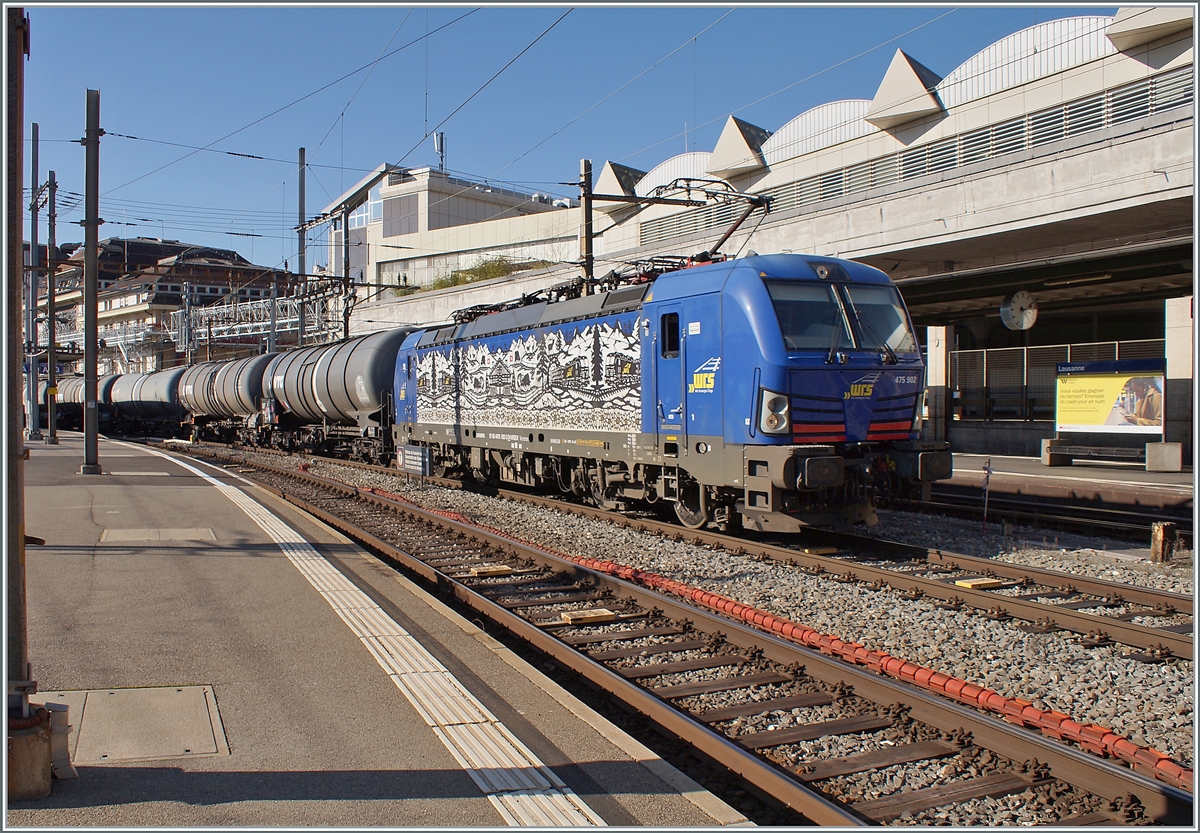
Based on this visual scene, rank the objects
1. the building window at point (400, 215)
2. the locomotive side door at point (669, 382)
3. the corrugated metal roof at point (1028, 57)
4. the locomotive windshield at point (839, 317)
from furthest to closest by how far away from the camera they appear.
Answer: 1. the building window at point (400, 215)
2. the corrugated metal roof at point (1028, 57)
3. the locomotive side door at point (669, 382)
4. the locomotive windshield at point (839, 317)

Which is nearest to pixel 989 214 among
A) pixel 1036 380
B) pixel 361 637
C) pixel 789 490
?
pixel 1036 380

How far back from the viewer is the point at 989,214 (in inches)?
781

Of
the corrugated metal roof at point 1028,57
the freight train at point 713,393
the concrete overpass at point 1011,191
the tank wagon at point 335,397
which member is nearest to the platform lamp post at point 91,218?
the tank wagon at point 335,397

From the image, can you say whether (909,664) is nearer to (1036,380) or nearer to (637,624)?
(637,624)

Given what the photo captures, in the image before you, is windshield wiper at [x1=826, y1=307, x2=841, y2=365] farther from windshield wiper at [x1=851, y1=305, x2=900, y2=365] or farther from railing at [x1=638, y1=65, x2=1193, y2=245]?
railing at [x1=638, y1=65, x2=1193, y2=245]

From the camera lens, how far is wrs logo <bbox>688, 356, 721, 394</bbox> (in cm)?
1061

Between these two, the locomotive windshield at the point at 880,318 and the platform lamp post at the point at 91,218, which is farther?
the platform lamp post at the point at 91,218

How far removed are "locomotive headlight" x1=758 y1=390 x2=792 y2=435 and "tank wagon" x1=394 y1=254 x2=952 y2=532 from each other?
1 centimetres

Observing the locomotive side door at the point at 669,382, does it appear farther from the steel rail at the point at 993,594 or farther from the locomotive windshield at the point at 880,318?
the locomotive windshield at the point at 880,318

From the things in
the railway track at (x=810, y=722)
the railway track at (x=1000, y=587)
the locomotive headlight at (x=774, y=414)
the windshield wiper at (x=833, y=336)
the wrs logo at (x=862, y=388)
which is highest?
the windshield wiper at (x=833, y=336)

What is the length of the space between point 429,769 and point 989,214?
19.5m

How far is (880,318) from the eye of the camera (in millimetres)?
10680

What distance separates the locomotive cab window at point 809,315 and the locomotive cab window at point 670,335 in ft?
5.29

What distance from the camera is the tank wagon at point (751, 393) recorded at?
387 inches
